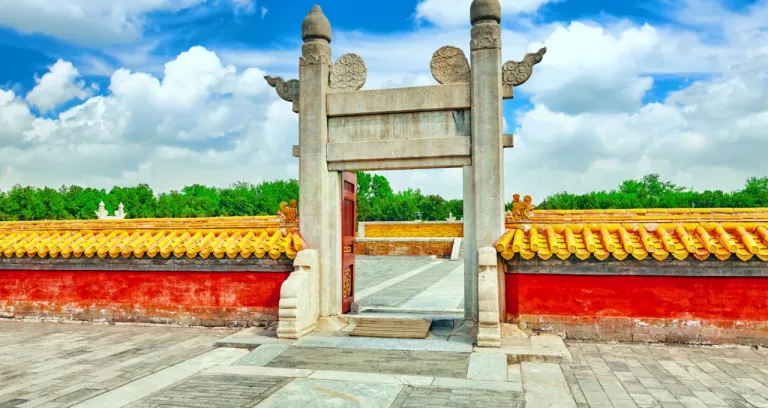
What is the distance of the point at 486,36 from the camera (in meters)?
7.97

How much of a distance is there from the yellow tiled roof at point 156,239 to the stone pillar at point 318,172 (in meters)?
0.38

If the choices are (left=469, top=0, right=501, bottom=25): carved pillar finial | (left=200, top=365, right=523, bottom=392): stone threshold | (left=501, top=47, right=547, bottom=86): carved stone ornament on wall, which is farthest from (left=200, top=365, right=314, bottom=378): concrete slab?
(left=469, top=0, right=501, bottom=25): carved pillar finial

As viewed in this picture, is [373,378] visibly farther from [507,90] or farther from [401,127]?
[507,90]

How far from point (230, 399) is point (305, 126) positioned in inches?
175

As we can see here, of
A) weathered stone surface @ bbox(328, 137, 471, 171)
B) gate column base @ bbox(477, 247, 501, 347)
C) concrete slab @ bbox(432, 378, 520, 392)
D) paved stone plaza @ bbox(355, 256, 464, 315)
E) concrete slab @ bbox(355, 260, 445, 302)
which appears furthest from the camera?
concrete slab @ bbox(355, 260, 445, 302)

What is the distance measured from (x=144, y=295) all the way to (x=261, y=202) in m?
45.5

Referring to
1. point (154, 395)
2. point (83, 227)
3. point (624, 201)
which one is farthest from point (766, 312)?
point (624, 201)

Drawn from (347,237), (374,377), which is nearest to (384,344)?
(374,377)

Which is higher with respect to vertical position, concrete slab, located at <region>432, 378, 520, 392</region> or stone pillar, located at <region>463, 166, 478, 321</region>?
stone pillar, located at <region>463, 166, 478, 321</region>

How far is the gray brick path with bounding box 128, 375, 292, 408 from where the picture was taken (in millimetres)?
5090

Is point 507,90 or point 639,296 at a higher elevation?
point 507,90

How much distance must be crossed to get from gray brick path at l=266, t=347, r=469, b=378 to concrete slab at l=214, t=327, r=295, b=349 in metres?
0.54

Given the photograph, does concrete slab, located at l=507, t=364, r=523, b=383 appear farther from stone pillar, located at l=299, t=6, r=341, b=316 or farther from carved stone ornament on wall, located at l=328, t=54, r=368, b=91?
carved stone ornament on wall, located at l=328, t=54, r=368, b=91

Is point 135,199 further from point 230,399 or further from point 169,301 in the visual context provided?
point 230,399
